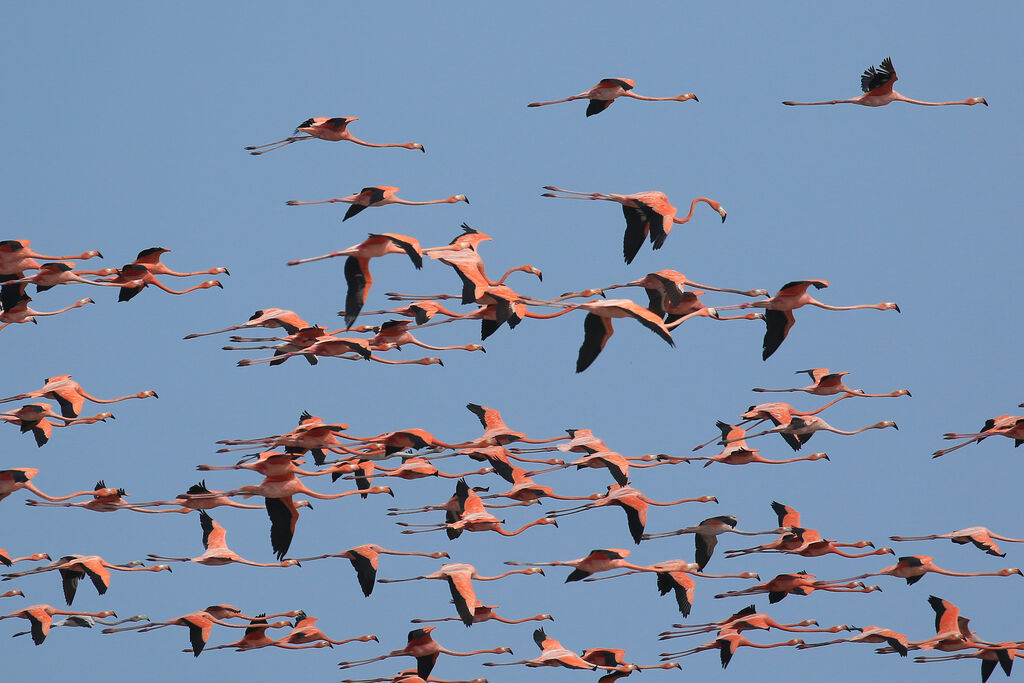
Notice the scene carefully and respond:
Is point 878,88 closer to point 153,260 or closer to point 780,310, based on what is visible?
point 780,310

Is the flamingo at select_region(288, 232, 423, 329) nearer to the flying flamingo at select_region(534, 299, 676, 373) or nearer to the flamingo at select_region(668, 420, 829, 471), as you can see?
the flying flamingo at select_region(534, 299, 676, 373)

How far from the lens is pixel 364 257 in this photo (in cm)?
3108

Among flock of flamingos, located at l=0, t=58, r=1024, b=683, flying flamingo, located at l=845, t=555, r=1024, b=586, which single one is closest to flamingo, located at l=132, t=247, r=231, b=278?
flock of flamingos, located at l=0, t=58, r=1024, b=683

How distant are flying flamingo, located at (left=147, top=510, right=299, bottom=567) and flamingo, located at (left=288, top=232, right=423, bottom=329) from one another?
5865 mm

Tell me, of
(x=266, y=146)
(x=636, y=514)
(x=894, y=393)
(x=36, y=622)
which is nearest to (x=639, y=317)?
(x=636, y=514)

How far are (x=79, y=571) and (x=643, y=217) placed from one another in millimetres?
13269

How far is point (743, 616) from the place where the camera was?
3403cm

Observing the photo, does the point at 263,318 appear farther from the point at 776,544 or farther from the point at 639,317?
the point at 776,544

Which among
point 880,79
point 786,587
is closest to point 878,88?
point 880,79

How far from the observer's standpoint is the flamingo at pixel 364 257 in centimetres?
3041

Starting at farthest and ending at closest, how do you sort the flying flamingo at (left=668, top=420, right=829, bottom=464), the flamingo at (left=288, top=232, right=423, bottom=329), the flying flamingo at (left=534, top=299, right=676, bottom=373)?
the flying flamingo at (left=668, top=420, right=829, bottom=464) < the flamingo at (left=288, top=232, right=423, bottom=329) < the flying flamingo at (left=534, top=299, right=676, bottom=373)

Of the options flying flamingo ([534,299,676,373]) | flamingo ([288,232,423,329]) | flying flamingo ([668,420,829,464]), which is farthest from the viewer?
flying flamingo ([668,420,829,464])

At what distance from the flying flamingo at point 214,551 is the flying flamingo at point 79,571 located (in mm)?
1070

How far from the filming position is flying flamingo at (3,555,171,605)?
33031 millimetres
